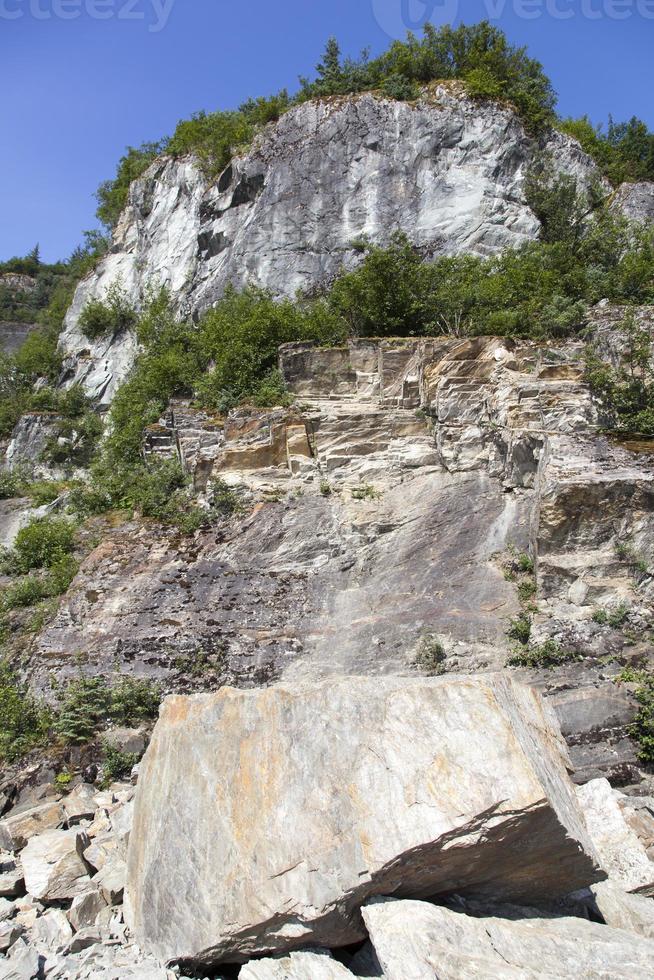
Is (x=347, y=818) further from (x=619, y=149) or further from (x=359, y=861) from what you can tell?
(x=619, y=149)

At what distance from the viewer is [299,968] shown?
406 cm

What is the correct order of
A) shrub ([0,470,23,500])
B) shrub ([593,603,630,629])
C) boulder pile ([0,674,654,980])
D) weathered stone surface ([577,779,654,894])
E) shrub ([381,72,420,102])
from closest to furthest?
1. boulder pile ([0,674,654,980])
2. weathered stone surface ([577,779,654,894])
3. shrub ([593,603,630,629])
4. shrub ([0,470,23,500])
5. shrub ([381,72,420,102])

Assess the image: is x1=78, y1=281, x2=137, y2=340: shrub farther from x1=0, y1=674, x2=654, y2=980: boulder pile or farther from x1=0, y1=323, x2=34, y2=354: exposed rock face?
x1=0, y1=674, x2=654, y2=980: boulder pile

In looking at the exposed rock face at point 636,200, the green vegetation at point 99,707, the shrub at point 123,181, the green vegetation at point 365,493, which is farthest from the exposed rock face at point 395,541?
the shrub at point 123,181

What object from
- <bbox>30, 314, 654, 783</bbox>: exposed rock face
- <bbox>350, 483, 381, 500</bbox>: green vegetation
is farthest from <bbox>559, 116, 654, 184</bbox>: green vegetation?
<bbox>350, 483, 381, 500</bbox>: green vegetation

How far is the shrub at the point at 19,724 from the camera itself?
9578 millimetres

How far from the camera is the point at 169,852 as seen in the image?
189 inches

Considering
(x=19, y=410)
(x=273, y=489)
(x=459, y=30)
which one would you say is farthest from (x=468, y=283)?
(x=19, y=410)

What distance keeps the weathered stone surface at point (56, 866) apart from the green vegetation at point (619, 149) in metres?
26.3

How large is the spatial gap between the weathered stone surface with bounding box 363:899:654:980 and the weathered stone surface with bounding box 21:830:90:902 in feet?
8.94

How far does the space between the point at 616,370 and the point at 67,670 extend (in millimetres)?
11158

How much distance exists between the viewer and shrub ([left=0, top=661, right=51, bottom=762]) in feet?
31.4

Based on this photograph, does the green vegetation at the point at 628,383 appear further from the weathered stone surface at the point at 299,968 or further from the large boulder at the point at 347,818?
the weathered stone surface at the point at 299,968

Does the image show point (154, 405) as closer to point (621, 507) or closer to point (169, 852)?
point (621, 507)
